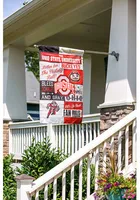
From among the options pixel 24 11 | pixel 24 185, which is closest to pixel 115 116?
pixel 24 185

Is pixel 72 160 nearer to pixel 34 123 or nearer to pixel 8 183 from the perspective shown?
pixel 8 183

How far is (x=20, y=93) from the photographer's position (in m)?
10.2

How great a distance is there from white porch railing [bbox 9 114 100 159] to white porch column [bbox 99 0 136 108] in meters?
0.80

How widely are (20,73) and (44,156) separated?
426 cm

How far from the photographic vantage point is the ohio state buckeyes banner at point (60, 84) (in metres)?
5.86

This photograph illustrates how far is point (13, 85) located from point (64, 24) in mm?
2981

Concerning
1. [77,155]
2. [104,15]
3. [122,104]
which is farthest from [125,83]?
[104,15]

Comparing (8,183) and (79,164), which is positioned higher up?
(79,164)

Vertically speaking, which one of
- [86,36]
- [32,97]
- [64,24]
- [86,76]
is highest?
[86,36]

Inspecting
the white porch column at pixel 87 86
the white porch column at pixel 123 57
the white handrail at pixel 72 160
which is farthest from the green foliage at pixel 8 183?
the white porch column at pixel 87 86

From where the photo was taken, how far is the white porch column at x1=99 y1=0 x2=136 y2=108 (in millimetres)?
5586

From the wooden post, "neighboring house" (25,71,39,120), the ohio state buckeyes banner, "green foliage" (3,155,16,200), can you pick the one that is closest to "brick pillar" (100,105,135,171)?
the ohio state buckeyes banner

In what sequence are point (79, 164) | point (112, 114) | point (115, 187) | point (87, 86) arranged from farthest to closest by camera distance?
point (87, 86), point (112, 114), point (79, 164), point (115, 187)

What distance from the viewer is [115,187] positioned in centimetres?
403
